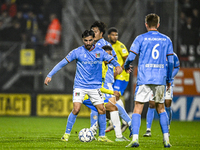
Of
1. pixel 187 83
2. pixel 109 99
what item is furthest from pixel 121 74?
pixel 187 83

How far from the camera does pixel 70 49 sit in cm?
1260

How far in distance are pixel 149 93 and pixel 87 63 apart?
118 centimetres

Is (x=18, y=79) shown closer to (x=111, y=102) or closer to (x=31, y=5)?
(x=31, y=5)

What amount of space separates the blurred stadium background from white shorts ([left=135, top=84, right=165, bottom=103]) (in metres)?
6.92

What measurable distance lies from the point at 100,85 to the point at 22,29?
8.47m

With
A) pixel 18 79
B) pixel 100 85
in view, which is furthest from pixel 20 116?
pixel 100 85

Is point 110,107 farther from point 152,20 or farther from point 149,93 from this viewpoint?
point 152,20

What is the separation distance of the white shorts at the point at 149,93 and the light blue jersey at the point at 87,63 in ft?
2.80

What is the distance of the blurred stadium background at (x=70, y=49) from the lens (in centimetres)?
1190

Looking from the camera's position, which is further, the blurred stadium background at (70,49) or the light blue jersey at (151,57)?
the blurred stadium background at (70,49)

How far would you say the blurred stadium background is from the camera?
11.9 meters

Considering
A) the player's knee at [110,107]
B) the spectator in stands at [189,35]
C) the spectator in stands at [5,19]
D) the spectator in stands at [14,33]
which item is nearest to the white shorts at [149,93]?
the player's knee at [110,107]

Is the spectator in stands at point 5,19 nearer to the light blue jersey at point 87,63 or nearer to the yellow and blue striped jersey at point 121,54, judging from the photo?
the yellow and blue striped jersey at point 121,54

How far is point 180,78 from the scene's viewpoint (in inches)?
468
